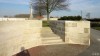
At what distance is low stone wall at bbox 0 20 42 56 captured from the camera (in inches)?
316

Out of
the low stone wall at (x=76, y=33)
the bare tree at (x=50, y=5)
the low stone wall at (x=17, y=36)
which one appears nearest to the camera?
the low stone wall at (x=17, y=36)

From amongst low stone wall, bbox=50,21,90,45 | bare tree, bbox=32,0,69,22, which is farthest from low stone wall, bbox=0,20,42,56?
bare tree, bbox=32,0,69,22

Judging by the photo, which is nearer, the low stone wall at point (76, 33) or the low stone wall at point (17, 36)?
the low stone wall at point (17, 36)

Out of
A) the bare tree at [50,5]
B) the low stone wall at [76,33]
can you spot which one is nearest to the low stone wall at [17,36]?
the low stone wall at [76,33]

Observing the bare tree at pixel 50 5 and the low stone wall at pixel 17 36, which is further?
the bare tree at pixel 50 5

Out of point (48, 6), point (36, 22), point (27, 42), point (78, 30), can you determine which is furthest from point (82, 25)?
point (48, 6)

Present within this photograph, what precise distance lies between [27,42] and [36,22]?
1.85 m

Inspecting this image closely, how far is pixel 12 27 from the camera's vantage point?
912 centimetres

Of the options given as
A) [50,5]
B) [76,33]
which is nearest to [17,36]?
[76,33]

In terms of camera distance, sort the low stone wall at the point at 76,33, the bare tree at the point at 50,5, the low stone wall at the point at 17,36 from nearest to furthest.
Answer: the low stone wall at the point at 17,36, the low stone wall at the point at 76,33, the bare tree at the point at 50,5

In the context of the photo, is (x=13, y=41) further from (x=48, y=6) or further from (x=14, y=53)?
(x=48, y=6)

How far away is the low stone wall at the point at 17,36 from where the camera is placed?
26.4ft

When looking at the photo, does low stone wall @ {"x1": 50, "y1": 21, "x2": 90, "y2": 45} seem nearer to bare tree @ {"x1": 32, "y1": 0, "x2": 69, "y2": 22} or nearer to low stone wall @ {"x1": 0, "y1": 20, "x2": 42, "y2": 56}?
low stone wall @ {"x1": 0, "y1": 20, "x2": 42, "y2": 56}

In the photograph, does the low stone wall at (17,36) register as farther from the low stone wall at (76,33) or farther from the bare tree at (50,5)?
the bare tree at (50,5)
